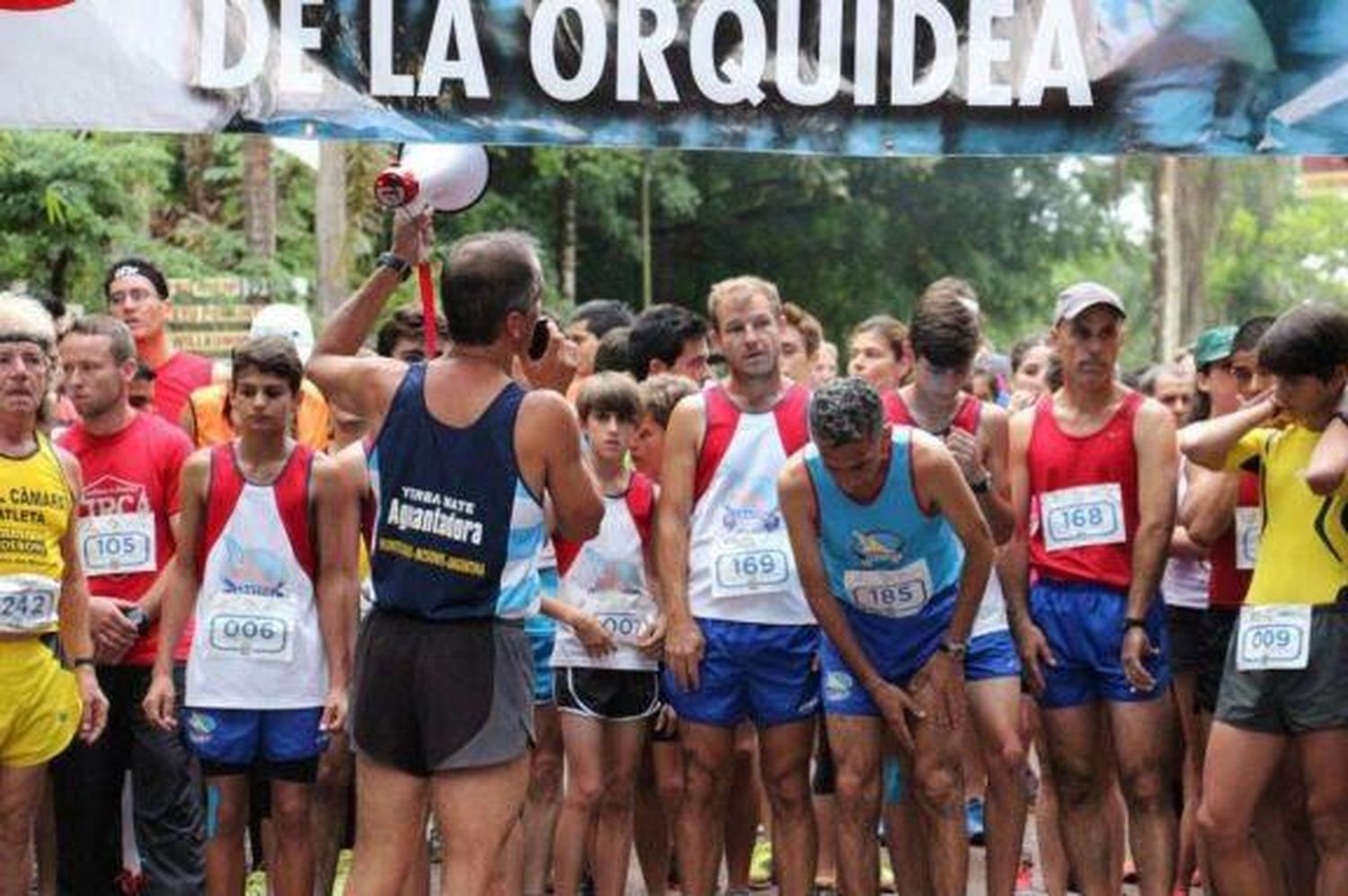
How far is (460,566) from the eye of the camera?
22.4 ft

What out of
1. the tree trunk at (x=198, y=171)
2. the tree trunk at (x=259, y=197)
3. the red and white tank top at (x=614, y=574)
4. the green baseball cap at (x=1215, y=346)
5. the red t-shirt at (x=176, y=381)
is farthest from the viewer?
the tree trunk at (x=198, y=171)

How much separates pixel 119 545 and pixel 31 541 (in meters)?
1.00

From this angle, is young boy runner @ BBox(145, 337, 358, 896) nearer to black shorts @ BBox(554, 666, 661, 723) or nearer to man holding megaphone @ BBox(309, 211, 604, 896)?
black shorts @ BBox(554, 666, 661, 723)

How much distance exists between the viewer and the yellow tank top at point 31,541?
796 cm

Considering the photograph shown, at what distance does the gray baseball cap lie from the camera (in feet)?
28.8

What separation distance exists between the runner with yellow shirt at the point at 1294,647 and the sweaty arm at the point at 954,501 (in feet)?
2.80

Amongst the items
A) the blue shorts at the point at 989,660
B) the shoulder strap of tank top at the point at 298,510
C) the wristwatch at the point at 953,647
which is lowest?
the blue shorts at the point at 989,660

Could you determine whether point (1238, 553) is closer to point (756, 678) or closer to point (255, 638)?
point (756, 678)

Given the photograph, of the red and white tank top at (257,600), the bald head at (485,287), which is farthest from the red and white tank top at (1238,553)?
the red and white tank top at (257,600)

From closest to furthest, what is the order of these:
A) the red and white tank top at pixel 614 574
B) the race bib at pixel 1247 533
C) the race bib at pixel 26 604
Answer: the race bib at pixel 26 604 < the race bib at pixel 1247 533 < the red and white tank top at pixel 614 574

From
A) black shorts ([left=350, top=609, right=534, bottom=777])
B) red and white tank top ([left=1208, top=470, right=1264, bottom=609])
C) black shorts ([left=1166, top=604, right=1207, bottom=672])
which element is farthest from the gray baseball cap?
black shorts ([left=350, top=609, right=534, bottom=777])

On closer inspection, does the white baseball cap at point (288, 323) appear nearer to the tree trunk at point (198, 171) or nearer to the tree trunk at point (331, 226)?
the tree trunk at point (331, 226)

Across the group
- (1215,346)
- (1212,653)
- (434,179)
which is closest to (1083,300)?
(1215,346)

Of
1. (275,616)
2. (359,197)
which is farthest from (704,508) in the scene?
(359,197)
